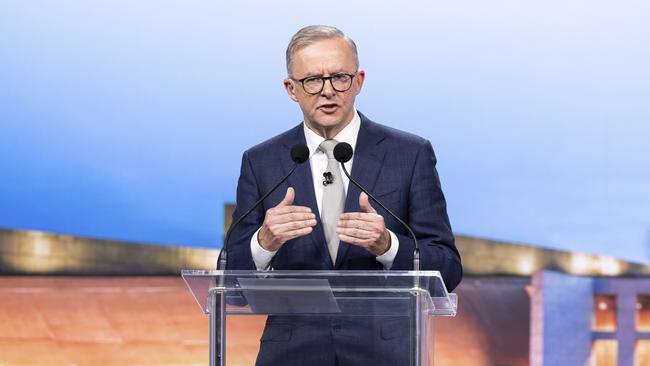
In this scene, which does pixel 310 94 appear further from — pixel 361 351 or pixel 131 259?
pixel 131 259

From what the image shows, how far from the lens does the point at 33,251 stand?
6430 millimetres

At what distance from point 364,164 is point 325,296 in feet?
1.54

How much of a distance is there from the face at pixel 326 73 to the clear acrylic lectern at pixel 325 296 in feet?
1.61

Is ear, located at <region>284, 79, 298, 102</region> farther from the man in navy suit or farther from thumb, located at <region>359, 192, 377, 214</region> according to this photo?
thumb, located at <region>359, 192, 377, 214</region>

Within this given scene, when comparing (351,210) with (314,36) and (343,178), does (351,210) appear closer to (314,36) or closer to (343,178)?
(343,178)

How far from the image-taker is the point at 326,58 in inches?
84.1

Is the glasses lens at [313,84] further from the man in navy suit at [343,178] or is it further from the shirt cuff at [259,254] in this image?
the shirt cuff at [259,254]

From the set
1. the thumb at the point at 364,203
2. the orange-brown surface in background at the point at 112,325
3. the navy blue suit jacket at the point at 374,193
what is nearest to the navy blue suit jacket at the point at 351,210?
the navy blue suit jacket at the point at 374,193

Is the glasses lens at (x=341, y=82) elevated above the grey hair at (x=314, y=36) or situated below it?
below

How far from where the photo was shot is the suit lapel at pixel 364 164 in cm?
211

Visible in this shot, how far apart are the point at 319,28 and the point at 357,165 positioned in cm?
30

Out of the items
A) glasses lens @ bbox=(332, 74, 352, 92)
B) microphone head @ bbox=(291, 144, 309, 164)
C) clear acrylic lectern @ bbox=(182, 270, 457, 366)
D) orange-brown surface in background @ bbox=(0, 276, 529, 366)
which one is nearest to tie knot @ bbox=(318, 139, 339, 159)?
glasses lens @ bbox=(332, 74, 352, 92)

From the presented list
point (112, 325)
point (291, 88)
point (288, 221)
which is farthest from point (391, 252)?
point (112, 325)

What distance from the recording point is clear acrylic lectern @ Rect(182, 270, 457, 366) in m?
1.76
